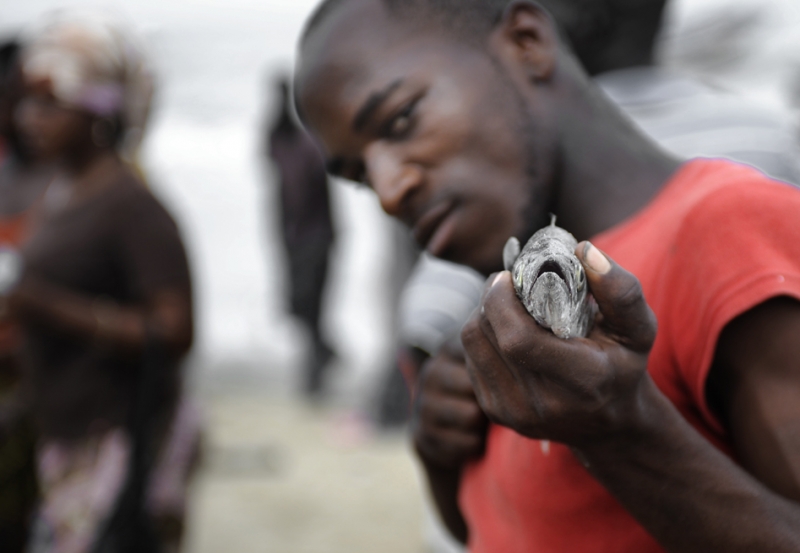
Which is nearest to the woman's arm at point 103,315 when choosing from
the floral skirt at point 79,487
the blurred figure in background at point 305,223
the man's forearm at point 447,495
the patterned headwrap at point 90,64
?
the floral skirt at point 79,487

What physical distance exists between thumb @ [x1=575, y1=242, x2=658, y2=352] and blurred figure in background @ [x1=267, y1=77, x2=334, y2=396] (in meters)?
6.20

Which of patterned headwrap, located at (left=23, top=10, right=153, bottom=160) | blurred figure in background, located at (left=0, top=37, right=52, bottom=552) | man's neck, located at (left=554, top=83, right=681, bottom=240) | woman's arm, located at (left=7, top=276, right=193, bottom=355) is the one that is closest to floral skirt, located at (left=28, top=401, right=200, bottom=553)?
woman's arm, located at (left=7, top=276, right=193, bottom=355)

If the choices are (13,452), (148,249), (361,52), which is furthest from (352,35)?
(13,452)

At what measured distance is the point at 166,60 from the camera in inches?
441

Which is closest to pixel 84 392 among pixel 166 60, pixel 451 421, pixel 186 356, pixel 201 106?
pixel 186 356

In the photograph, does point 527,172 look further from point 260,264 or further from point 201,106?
point 201,106

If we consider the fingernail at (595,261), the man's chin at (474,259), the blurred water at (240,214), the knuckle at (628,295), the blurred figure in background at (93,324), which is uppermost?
the fingernail at (595,261)

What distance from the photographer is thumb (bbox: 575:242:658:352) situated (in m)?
0.72

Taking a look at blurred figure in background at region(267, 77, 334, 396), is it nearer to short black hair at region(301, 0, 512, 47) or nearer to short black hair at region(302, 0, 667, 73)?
short black hair at region(302, 0, 667, 73)

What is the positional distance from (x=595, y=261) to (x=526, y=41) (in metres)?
0.68

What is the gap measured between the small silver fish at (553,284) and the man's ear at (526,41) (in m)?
0.60

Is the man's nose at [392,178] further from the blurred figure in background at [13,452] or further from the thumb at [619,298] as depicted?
the blurred figure in background at [13,452]

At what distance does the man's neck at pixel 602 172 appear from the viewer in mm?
1155

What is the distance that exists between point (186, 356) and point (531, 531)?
196cm
